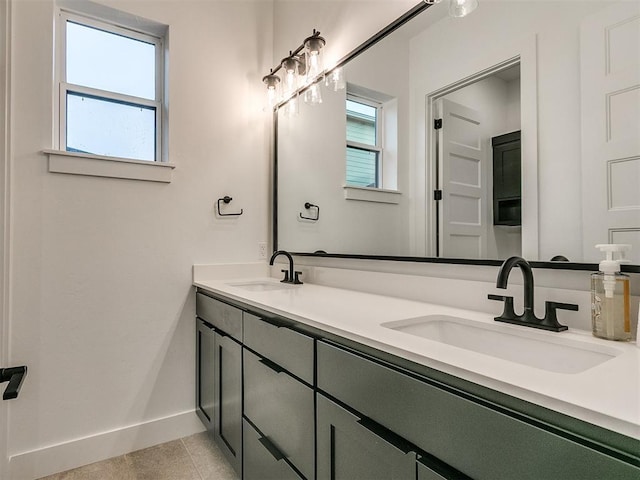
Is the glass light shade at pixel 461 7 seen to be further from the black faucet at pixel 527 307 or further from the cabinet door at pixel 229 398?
the cabinet door at pixel 229 398

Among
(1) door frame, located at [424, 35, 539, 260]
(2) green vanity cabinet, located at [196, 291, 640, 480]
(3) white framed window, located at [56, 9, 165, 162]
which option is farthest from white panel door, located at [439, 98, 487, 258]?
(3) white framed window, located at [56, 9, 165, 162]

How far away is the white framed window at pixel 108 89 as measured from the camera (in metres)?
1.96

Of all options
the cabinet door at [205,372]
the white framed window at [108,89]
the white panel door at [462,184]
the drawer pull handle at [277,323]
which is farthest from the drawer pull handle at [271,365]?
the white framed window at [108,89]

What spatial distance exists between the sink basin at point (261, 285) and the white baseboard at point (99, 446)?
32.3 inches

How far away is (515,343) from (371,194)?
3.09 feet

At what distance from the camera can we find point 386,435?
0.82 m

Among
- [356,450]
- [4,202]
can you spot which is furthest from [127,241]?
[356,450]

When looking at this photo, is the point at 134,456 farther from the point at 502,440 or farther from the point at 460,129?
the point at 460,129

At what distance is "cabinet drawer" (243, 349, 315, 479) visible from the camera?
110 centimetres

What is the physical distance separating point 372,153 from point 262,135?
1.01m

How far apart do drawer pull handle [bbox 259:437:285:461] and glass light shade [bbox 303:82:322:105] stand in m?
1.70

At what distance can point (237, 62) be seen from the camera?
2.36 metres

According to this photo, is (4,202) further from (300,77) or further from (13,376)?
(300,77)

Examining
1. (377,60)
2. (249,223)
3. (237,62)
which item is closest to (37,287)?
(249,223)
